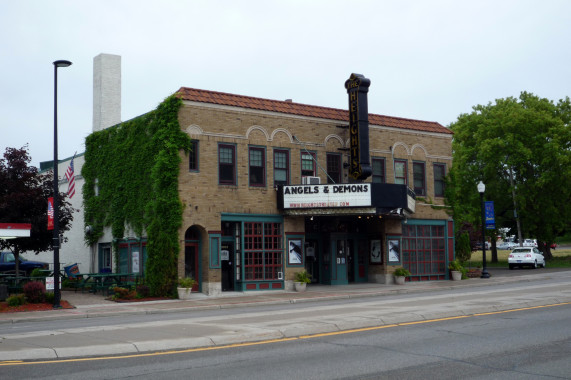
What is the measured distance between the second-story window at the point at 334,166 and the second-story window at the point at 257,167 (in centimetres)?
367

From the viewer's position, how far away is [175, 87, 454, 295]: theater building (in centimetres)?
2678

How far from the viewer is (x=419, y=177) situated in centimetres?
3403

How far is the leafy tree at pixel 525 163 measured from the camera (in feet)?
168

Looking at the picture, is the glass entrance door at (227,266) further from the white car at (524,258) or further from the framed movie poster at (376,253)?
the white car at (524,258)

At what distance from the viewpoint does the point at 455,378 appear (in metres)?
8.64

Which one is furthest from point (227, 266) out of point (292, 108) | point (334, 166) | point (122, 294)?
point (292, 108)

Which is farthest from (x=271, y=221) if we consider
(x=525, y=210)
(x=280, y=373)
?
(x=525, y=210)

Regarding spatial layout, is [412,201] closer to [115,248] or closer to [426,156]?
[426,156]

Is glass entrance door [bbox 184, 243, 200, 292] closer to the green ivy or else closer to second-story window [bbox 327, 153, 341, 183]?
the green ivy

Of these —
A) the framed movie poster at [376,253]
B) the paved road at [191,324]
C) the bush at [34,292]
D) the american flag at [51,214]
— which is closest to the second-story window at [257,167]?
the paved road at [191,324]

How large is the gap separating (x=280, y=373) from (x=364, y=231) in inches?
935

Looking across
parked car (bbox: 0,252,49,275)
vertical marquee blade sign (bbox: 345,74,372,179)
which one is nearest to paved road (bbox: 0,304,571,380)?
vertical marquee blade sign (bbox: 345,74,372,179)

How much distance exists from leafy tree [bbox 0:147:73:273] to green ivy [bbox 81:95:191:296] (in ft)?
9.89

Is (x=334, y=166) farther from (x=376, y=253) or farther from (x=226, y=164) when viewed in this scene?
(x=226, y=164)
